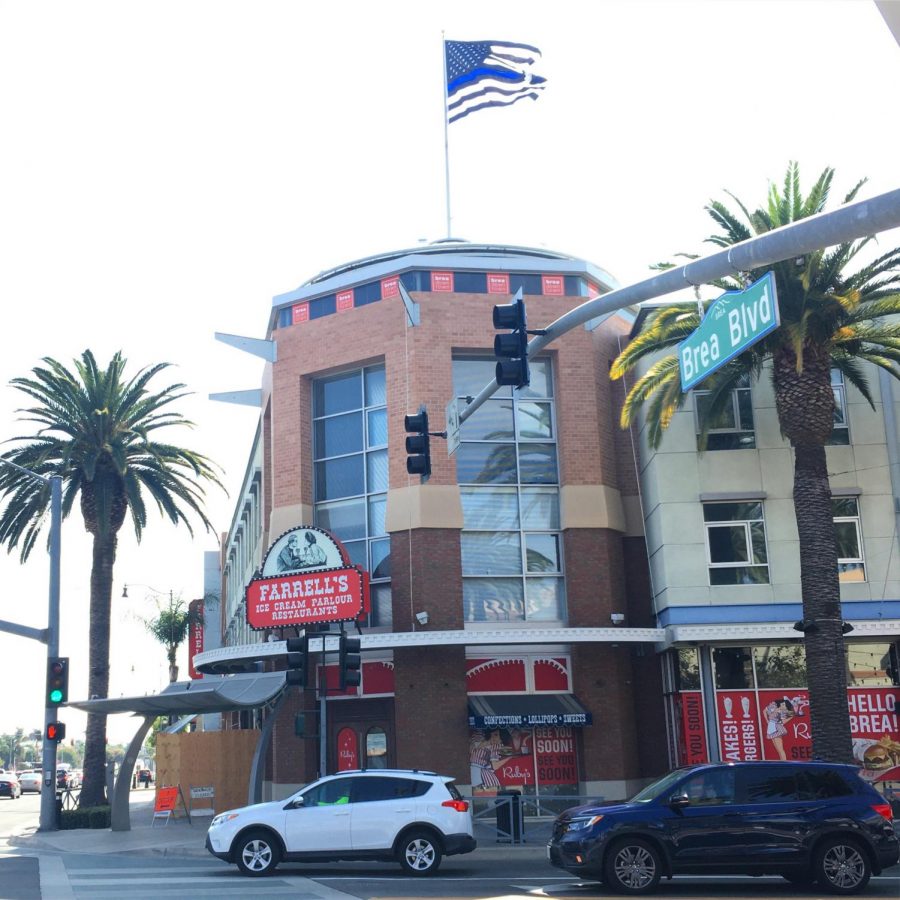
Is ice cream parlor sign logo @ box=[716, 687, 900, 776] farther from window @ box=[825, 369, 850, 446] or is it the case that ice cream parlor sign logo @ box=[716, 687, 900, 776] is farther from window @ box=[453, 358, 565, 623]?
window @ box=[825, 369, 850, 446]

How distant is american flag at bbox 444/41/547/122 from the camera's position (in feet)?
102

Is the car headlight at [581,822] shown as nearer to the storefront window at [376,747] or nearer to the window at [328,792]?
the window at [328,792]

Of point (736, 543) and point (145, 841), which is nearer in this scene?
point (145, 841)

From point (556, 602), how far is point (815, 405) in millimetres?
8553

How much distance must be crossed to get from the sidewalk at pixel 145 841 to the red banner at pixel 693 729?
22.7 feet

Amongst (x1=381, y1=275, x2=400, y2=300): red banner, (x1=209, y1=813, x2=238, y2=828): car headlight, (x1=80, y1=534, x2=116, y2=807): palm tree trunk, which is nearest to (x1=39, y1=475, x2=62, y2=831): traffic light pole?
(x1=80, y1=534, x2=116, y2=807): palm tree trunk

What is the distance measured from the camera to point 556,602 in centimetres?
3025

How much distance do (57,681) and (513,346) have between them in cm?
2098

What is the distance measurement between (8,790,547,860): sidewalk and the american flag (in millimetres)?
18650

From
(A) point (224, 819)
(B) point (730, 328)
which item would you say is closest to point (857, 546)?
(A) point (224, 819)

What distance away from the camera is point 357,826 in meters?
18.4

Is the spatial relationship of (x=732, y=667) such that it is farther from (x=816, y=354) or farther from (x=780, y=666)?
(x=816, y=354)

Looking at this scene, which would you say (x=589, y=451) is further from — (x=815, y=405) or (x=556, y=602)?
(x=815, y=405)

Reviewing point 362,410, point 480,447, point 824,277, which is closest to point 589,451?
point 480,447
